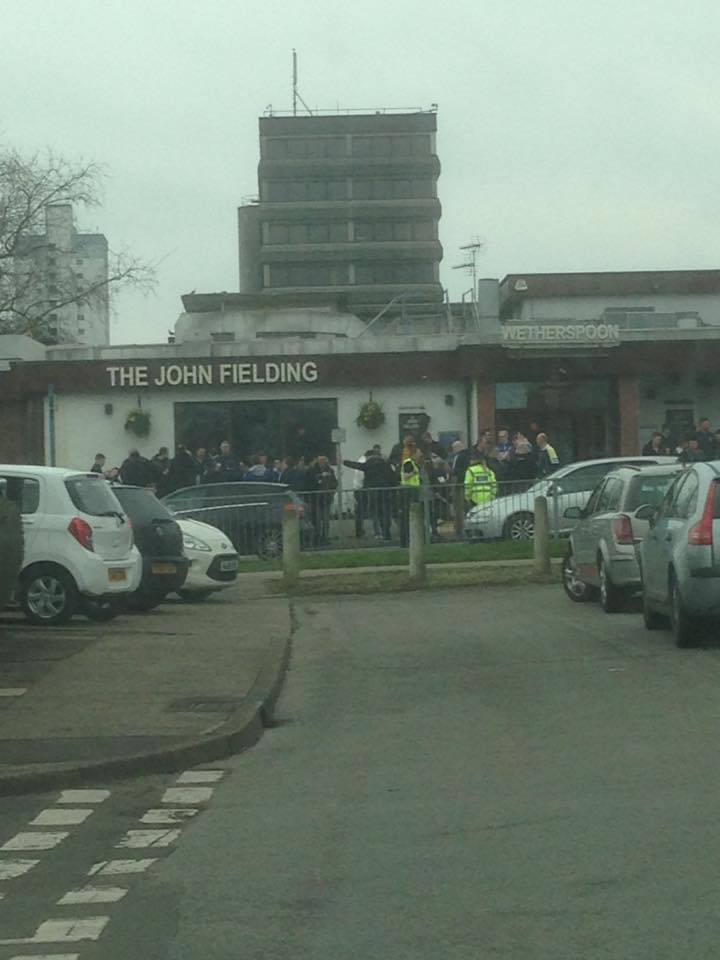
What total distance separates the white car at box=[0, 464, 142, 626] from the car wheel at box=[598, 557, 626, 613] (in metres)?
5.21

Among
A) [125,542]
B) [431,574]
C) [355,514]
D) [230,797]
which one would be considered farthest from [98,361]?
[230,797]

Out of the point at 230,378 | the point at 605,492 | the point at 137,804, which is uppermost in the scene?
the point at 230,378

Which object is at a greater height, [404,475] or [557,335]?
[557,335]

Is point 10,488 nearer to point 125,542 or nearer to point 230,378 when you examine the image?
point 125,542

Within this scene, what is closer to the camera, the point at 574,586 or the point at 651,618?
the point at 651,618

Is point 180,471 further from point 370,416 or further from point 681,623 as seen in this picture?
point 681,623

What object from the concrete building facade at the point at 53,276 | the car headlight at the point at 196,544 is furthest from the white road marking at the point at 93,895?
the concrete building facade at the point at 53,276

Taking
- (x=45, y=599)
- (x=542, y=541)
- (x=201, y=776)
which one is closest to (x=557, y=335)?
(x=542, y=541)

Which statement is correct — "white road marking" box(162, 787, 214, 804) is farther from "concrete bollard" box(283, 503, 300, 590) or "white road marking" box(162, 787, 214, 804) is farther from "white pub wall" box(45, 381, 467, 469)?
"white pub wall" box(45, 381, 467, 469)

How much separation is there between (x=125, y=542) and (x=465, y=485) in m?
10.1

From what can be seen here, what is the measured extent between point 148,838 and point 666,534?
9024 mm

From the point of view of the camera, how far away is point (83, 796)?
927cm

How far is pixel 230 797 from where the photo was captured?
30.0 ft

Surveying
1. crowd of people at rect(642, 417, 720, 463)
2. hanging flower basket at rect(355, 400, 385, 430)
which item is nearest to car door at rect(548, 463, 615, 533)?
crowd of people at rect(642, 417, 720, 463)
